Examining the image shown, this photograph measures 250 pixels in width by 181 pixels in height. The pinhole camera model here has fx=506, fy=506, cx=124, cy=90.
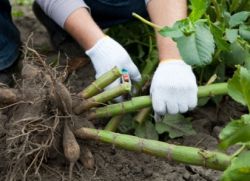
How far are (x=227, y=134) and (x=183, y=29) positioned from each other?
0.26 meters

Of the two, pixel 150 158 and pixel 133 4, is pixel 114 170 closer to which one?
pixel 150 158

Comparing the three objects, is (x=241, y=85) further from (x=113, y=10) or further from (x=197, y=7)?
(x=113, y=10)

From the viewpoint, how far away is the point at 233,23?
1.43 m

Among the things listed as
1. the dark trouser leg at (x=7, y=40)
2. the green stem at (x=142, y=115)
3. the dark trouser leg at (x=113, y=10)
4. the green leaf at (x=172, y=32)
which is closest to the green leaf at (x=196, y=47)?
the green leaf at (x=172, y=32)

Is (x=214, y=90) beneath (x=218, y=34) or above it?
beneath

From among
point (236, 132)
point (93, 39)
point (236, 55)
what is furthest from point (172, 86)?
point (236, 132)

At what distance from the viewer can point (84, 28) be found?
1734 millimetres

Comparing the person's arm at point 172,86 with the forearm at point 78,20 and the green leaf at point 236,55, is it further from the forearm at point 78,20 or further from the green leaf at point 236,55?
the forearm at point 78,20

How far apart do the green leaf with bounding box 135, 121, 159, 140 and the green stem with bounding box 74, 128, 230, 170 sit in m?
0.22

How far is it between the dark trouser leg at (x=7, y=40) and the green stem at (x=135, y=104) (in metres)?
0.57

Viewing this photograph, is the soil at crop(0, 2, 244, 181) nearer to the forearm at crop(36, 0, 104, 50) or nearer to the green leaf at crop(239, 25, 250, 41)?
the forearm at crop(36, 0, 104, 50)

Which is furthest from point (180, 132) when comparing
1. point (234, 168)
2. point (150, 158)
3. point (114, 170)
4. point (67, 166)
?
point (234, 168)

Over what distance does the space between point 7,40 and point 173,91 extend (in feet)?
2.60

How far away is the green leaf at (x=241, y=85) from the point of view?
40.5 inches
